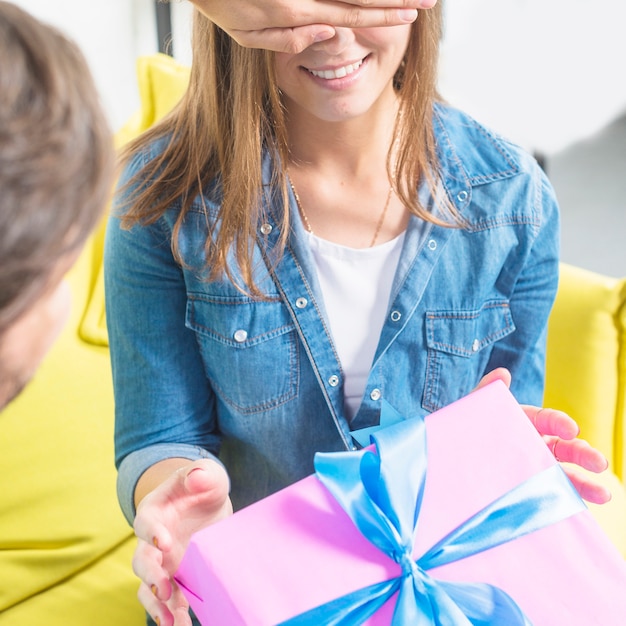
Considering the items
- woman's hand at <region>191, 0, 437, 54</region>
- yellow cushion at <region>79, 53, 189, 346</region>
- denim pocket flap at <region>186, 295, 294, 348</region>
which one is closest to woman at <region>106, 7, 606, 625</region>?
denim pocket flap at <region>186, 295, 294, 348</region>

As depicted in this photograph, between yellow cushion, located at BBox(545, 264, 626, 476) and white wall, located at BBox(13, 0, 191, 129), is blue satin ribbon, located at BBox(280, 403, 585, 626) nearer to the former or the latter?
yellow cushion, located at BBox(545, 264, 626, 476)

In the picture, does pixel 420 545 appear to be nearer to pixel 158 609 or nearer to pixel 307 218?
pixel 158 609

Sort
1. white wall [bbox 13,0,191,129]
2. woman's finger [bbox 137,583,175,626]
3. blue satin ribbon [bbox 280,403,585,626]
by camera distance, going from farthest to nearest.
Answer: white wall [bbox 13,0,191,129]
woman's finger [bbox 137,583,175,626]
blue satin ribbon [bbox 280,403,585,626]

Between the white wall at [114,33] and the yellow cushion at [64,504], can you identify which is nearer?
the yellow cushion at [64,504]

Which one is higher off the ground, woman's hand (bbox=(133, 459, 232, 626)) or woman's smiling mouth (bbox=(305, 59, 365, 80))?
woman's smiling mouth (bbox=(305, 59, 365, 80))

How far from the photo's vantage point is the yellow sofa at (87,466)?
1.21 m

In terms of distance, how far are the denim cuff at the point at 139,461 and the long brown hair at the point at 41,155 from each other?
475mm

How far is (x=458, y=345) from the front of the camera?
100 cm

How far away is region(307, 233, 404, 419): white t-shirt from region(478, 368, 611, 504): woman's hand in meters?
0.17

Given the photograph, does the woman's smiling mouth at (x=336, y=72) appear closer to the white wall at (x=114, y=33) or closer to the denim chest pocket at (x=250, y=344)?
the denim chest pocket at (x=250, y=344)

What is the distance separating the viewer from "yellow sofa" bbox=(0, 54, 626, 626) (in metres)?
1.21

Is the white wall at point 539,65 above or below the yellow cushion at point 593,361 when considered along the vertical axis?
above

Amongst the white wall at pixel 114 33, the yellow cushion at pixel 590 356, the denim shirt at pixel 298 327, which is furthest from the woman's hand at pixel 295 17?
the white wall at pixel 114 33

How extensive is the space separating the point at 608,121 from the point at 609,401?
4.26 feet
